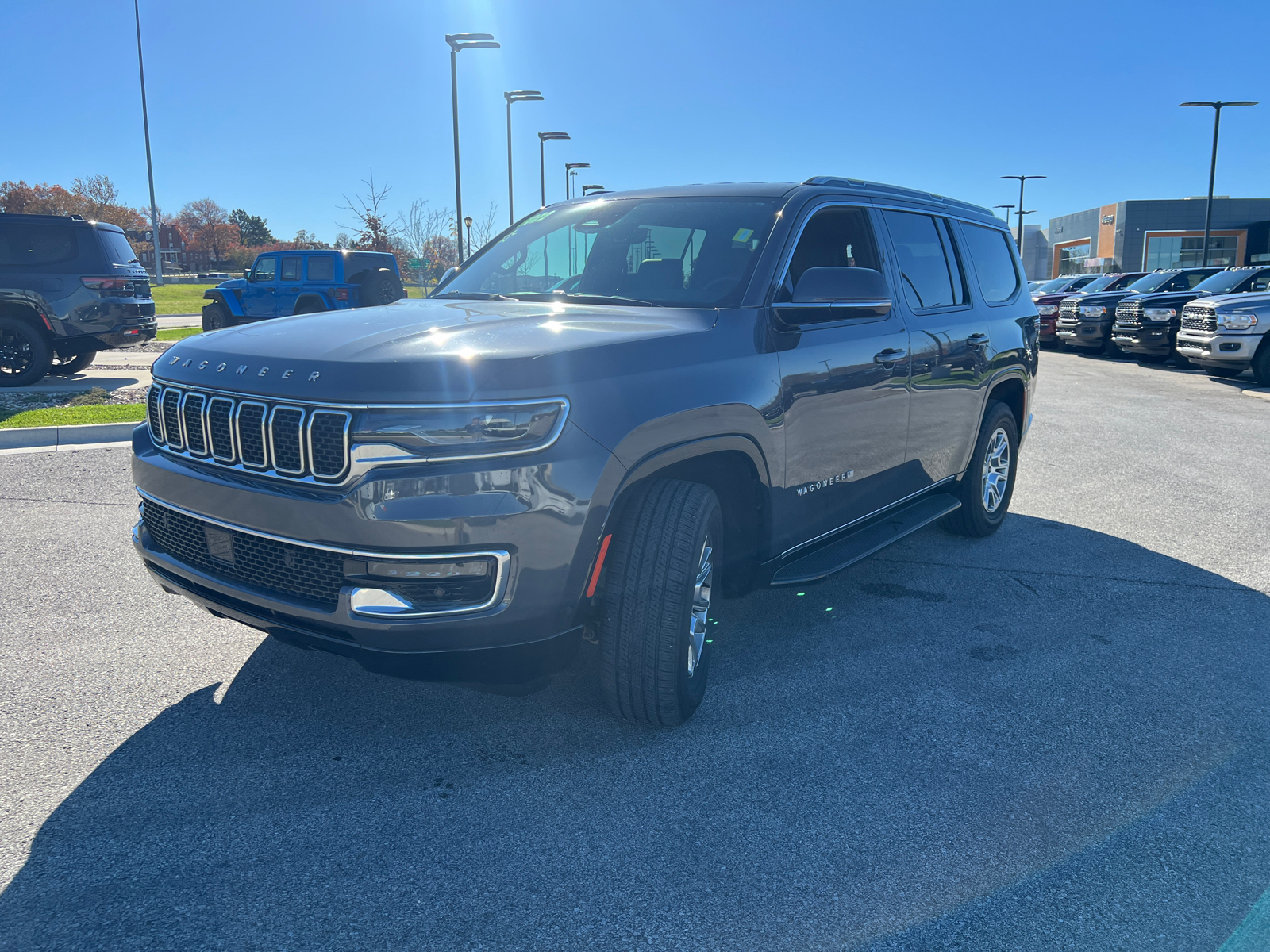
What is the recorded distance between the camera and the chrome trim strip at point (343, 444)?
268 cm

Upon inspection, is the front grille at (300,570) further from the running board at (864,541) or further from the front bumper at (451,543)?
the running board at (864,541)

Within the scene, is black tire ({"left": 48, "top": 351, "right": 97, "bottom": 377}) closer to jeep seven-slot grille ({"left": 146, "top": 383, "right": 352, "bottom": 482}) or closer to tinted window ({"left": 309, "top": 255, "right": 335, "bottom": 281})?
tinted window ({"left": 309, "top": 255, "right": 335, "bottom": 281})

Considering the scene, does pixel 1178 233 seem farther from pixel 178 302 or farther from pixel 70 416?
pixel 70 416

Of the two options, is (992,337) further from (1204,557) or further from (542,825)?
(542,825)

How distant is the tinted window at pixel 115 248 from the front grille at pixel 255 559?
1072cm

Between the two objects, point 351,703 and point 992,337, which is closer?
point 351,703

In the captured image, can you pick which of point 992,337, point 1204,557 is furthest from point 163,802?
point 1204,557

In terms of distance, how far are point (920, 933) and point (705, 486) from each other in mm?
1490

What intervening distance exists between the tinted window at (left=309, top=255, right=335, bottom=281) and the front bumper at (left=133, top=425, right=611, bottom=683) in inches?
688

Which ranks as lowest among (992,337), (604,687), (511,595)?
(604,687)

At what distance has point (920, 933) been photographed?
7.73ft

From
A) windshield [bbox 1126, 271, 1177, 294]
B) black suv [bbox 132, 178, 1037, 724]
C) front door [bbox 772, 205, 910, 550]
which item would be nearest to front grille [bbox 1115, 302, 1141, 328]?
windshield [bbox 1126, 271, 1177, 294]

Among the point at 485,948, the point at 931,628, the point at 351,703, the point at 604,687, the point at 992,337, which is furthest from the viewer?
the point at 992,337

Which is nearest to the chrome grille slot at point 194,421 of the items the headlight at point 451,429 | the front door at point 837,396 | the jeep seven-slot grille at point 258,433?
the jeep seven-slot grille at point 258,433
